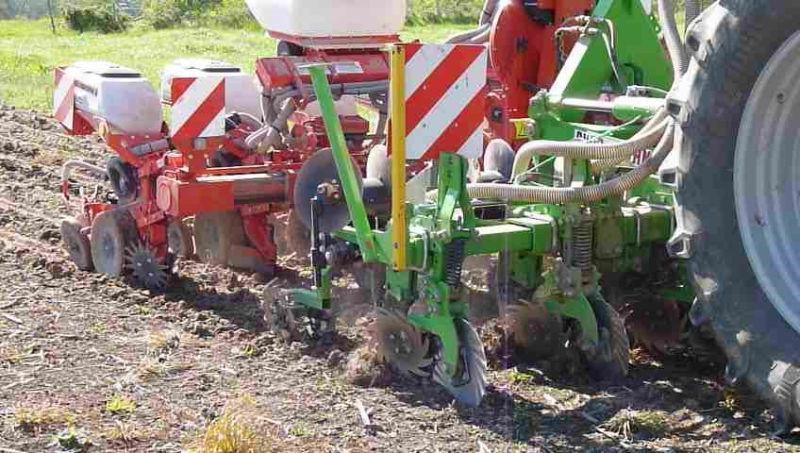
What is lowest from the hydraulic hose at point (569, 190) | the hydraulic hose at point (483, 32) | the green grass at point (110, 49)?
the green grass at point (110, 49)

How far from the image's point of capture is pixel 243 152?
6453mm

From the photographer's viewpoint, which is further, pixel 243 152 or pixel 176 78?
pixel 243 152

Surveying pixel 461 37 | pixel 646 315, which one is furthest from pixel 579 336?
pixel 461 37

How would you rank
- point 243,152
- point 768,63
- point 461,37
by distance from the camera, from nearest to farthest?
point 768,63
point 243,152
point 461,37

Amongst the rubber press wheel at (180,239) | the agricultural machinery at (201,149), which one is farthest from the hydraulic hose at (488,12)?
the rubber press wheel at (180,239)

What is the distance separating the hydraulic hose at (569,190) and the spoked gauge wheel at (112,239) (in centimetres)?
251

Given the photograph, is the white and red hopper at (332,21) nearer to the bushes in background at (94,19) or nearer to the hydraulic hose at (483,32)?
the hydraulic hose at (483,32)

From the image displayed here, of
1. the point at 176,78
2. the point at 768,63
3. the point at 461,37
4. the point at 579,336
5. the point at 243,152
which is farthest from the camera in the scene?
the point at 461,37

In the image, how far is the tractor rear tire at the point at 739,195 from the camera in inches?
A: 126

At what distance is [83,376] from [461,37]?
3716 millimetres

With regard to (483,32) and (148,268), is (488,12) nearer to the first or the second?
(483,32)

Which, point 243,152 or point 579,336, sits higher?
point 243,152

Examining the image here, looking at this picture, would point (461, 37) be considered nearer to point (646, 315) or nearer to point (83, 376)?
point (646, 315)

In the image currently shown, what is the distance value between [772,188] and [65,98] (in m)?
4.56
